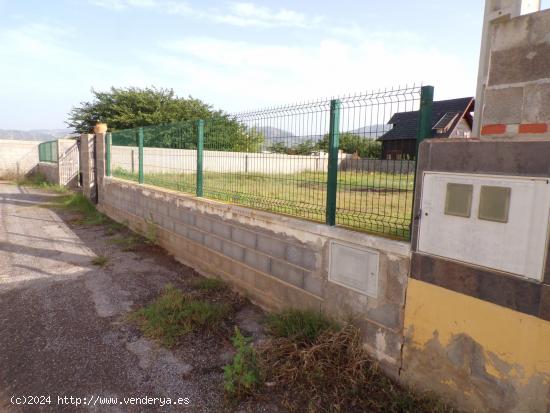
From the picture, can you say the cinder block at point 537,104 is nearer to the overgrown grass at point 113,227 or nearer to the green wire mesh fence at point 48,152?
the overgrown grass at point 113,227

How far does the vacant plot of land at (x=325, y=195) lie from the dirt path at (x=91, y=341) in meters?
1.25

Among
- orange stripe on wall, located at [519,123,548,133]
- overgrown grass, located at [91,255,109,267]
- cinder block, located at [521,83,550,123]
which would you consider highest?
cinder block, located at [521,83,550,123]

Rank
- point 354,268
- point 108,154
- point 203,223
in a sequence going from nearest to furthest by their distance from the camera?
point 354,268
point 203,223
point 108,154

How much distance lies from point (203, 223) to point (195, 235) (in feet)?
1.09

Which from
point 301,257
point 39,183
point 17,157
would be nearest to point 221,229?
point 301,257

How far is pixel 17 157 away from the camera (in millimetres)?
17672

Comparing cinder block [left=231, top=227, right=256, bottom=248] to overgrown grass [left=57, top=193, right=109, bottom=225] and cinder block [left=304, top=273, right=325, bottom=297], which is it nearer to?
cinder block [left=304, top=273, right=325, bottom=297]

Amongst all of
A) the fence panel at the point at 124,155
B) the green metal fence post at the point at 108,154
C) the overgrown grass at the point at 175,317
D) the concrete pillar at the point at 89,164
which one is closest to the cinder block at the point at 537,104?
the overgrown grass at the point at 175,317

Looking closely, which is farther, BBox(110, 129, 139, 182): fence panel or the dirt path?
BBox(110, 129, 139, 182): fence panel

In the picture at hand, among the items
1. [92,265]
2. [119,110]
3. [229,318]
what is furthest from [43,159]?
[229,318]

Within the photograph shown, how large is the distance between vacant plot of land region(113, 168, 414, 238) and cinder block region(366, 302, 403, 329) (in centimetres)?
53

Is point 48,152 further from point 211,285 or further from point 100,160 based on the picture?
point 211,285

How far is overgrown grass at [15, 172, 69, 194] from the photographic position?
44.9ft

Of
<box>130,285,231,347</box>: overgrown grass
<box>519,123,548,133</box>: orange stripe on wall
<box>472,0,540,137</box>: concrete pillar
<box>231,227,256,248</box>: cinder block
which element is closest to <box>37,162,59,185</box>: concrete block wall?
<box>231,227,256,248</box>: cinder block
